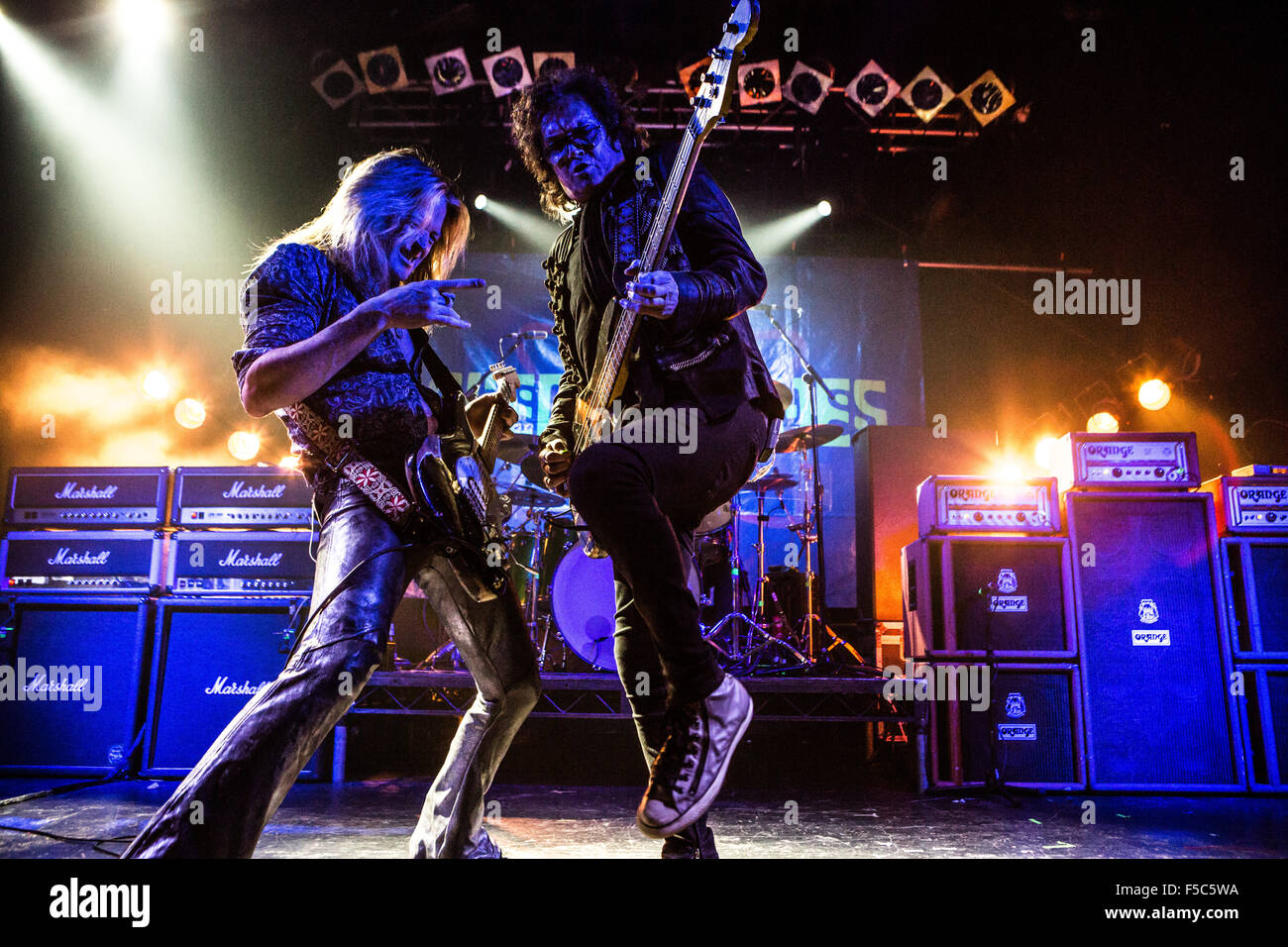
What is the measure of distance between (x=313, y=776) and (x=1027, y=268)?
9298 mm

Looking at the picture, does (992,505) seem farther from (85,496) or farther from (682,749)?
(85,496)

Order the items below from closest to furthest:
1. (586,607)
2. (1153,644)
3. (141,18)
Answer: (1153,644)
(586,607)
(141,18)

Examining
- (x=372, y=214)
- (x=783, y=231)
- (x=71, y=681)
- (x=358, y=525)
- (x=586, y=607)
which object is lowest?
(x=71, y=681)

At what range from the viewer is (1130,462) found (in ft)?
16.2

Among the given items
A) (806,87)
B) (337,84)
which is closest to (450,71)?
(337,84)

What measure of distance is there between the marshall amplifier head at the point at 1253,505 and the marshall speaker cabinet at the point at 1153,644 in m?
0.16

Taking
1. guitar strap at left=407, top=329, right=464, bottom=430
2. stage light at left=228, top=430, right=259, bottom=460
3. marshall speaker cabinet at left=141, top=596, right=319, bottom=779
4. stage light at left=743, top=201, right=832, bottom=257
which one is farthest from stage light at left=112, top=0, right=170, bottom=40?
guitar strap at left=407, top=329, right=464, bottom=430

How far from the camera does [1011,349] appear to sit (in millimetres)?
9453

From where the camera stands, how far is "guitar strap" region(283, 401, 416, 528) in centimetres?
206

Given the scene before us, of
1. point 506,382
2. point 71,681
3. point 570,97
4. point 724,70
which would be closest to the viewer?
point 724,70

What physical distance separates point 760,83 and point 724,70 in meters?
6.68

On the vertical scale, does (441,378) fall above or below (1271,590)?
above

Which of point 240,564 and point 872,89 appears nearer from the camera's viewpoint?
point 240,564
